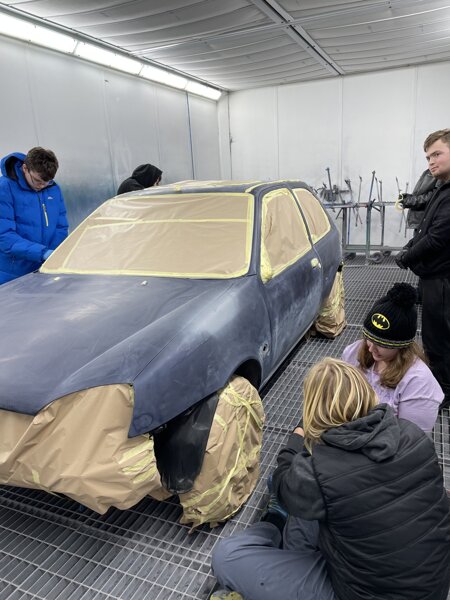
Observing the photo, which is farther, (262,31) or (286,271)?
(262,31)

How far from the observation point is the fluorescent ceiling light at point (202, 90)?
Answer: 845cm

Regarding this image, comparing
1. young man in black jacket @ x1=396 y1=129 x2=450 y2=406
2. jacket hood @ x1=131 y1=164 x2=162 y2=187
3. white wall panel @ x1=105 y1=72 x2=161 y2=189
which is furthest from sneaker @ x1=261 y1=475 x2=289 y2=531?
white wall panel @ x1=105 y1=72 x2=161 y2=189

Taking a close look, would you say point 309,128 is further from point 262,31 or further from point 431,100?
point 262,31

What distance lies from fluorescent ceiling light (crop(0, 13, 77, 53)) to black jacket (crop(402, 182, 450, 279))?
4520 millimetres

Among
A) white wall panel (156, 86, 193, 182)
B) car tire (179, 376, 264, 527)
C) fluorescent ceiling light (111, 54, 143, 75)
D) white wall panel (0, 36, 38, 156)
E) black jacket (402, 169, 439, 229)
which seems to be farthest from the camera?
white wall panel (156, 86, 193, 182)

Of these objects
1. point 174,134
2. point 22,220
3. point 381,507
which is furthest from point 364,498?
point 174,134

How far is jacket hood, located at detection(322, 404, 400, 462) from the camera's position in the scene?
134 centimetres

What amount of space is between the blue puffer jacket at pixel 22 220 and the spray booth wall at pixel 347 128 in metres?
6.59

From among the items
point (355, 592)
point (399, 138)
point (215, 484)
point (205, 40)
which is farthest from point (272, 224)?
point (399, 138)

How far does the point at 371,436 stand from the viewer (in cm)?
137

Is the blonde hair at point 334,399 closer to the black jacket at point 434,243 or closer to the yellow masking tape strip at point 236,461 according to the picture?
the yellow masking tape strip at point 236,461

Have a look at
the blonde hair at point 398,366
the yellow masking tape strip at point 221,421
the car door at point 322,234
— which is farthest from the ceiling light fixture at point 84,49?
the blonde hair at point 398,366

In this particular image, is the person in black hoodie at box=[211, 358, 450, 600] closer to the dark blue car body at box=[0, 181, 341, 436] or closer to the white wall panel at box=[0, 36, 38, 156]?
the dark blue car body at box=[0, 181, 341, 436]

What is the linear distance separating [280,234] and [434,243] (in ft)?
3.41
